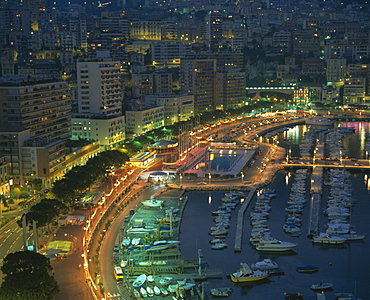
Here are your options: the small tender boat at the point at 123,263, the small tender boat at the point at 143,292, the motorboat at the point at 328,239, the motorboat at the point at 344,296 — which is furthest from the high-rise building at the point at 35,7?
the motorboat at the point at 344,296

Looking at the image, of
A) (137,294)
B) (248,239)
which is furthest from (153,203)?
(137,294)

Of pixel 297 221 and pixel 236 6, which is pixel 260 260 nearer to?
pixel 297 221

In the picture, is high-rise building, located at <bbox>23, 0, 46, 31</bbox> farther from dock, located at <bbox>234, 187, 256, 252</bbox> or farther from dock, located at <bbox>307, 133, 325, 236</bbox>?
dock, located at <bbox>234, 187, 256, 252</bbox>

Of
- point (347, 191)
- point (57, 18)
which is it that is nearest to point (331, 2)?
point (57, 18)

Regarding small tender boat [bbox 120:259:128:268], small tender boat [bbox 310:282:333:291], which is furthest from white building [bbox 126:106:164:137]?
small tender boat [bbox 310:282:333:291]

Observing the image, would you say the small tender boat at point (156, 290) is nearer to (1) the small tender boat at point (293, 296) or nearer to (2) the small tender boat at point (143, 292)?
(2) the small tender boat at point (143, 292)

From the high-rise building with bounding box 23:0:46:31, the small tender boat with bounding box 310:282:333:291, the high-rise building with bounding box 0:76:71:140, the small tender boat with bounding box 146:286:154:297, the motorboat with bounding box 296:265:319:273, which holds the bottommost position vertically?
the small tender boat with bounding box 310:282:333:291

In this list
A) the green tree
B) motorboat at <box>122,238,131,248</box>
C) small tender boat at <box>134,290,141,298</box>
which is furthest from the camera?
motorboat at <box>122,238,131,248</box>
